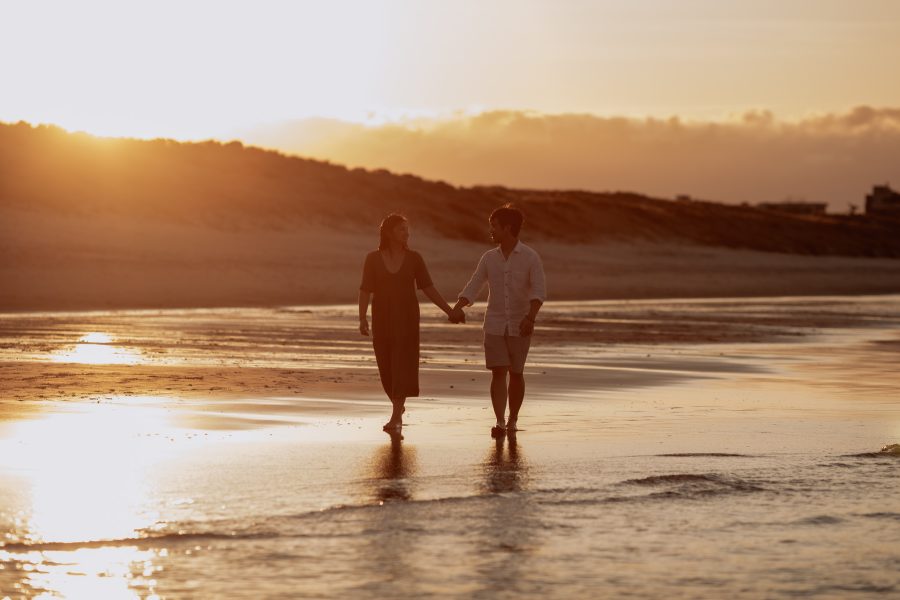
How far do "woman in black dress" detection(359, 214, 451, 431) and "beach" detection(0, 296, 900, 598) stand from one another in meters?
0.41

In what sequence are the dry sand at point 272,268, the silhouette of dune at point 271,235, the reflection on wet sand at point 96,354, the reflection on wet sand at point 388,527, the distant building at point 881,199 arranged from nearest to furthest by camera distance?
the reflection on wet sand at point 388,527 → the reflection on wet sand at point 96,354 → the dry sand at point 272,268 → the silhouette of dune at point 271,235 → the distant building at point 881,199

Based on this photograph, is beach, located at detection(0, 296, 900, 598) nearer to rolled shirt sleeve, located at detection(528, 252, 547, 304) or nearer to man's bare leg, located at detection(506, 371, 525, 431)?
man's bare leg, located at detection(506, 371, 525, 431)

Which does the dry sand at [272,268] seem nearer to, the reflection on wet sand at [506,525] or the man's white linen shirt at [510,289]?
the man's white linen shirt at [510,289]

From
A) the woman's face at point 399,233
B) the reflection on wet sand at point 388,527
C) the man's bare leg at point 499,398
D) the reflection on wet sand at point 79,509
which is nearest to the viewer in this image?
the reflection on wet sand at point 79,509

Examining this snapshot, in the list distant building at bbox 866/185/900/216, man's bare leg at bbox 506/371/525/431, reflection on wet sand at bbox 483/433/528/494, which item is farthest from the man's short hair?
distant building at bbox 866/185/900/216

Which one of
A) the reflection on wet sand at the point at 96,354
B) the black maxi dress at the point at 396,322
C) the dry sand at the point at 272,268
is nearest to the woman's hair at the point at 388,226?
the black maxi dress at the point at 396,322

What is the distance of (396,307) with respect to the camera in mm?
11469

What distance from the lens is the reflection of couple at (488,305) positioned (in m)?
11.4

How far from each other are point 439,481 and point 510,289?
279 centimetres

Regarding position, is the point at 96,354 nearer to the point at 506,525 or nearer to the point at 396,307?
the point at 396,307

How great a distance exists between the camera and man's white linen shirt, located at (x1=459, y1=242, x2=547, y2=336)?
452 inches

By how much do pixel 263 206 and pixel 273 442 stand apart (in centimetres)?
4592

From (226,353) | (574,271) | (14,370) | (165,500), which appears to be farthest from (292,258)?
(165,500)

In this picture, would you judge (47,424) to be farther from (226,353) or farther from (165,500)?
(226,353)
